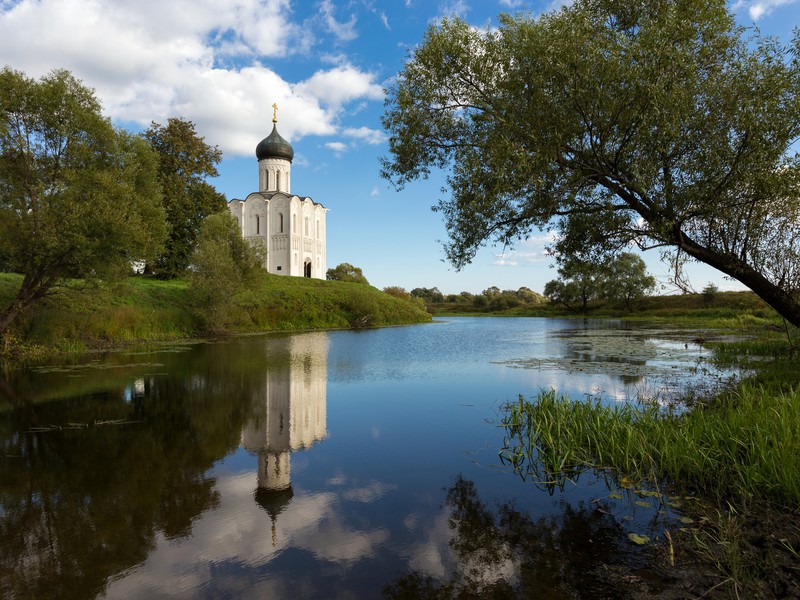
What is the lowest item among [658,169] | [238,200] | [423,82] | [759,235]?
[759,235]

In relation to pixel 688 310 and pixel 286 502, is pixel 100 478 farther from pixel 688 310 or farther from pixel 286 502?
pixel 688 310

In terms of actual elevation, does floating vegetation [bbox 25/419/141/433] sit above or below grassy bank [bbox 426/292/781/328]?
below

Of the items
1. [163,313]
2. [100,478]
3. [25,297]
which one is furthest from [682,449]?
[163,313]

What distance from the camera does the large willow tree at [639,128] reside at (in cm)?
969

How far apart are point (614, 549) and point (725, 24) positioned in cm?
1151

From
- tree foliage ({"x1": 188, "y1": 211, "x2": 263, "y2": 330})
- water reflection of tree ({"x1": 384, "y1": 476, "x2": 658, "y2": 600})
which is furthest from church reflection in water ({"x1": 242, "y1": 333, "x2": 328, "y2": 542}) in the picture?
tree foliage ({"x1": 188, "y1": 211, "x2": 263, "y2": 330})

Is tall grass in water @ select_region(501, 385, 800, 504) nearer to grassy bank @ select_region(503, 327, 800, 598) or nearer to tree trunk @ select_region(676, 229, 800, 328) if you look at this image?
grassy bank @ select_region(503, 327, 800, 598)

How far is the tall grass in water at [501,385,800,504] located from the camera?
5203mm

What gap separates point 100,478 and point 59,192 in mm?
15611

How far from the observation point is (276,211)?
64.4m

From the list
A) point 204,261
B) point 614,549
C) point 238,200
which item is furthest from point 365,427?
point 238,200

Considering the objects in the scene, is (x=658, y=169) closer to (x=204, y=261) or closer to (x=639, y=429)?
(x=639, y=429)

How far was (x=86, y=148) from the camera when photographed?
18.6m

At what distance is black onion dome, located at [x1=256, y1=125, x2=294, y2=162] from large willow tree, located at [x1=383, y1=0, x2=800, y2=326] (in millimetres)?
55555
